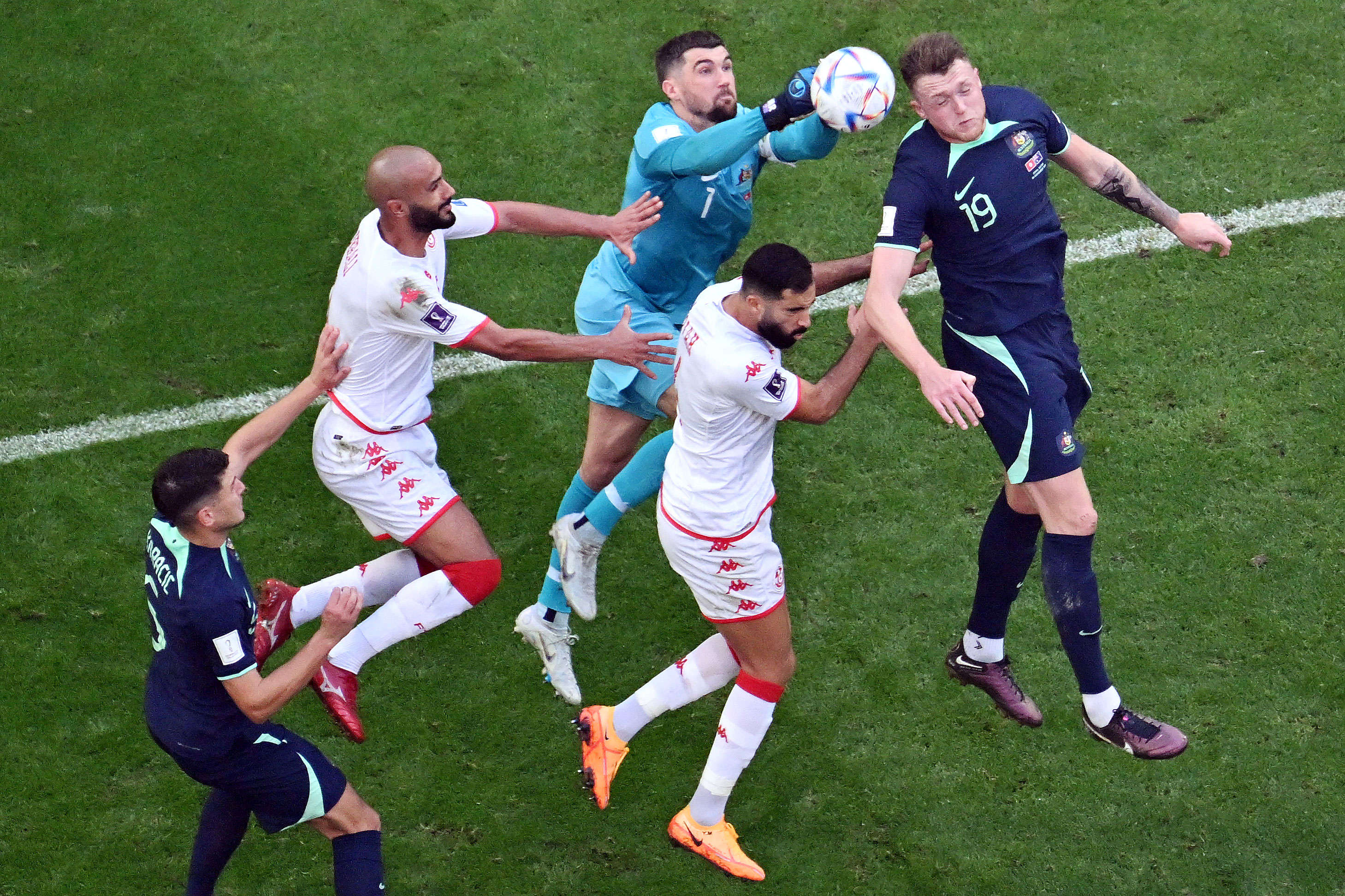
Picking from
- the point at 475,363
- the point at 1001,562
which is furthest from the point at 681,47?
the point at 1001,562

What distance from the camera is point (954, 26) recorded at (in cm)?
898

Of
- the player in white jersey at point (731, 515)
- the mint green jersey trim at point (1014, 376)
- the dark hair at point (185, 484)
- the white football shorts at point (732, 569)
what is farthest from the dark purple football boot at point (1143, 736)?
the dark hair at point (185, 484)

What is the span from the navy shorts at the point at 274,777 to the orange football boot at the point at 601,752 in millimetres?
1134

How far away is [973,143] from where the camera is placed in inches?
209

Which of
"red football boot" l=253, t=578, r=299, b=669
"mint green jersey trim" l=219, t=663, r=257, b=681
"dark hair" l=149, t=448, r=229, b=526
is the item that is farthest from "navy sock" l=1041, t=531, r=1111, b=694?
"red football boot" l=253, t=578, r=299, b=669

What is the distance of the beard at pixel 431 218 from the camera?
5668 millimetres

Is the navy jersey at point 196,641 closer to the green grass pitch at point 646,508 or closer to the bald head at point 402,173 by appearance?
the green grass pitch at point 646,508

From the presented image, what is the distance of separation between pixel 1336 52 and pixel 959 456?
3.98 meters

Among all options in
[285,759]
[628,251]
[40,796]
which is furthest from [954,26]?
[40,796]

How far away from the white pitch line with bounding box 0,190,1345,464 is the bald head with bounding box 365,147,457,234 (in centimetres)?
202

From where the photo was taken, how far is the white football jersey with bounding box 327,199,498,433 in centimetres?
569

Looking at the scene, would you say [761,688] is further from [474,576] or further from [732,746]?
[474,576]

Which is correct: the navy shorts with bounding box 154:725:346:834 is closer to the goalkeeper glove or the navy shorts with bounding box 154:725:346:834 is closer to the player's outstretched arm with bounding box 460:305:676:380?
the player's outstretched arm with bounding box 460:305:676:380

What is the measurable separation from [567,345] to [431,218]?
75cm
